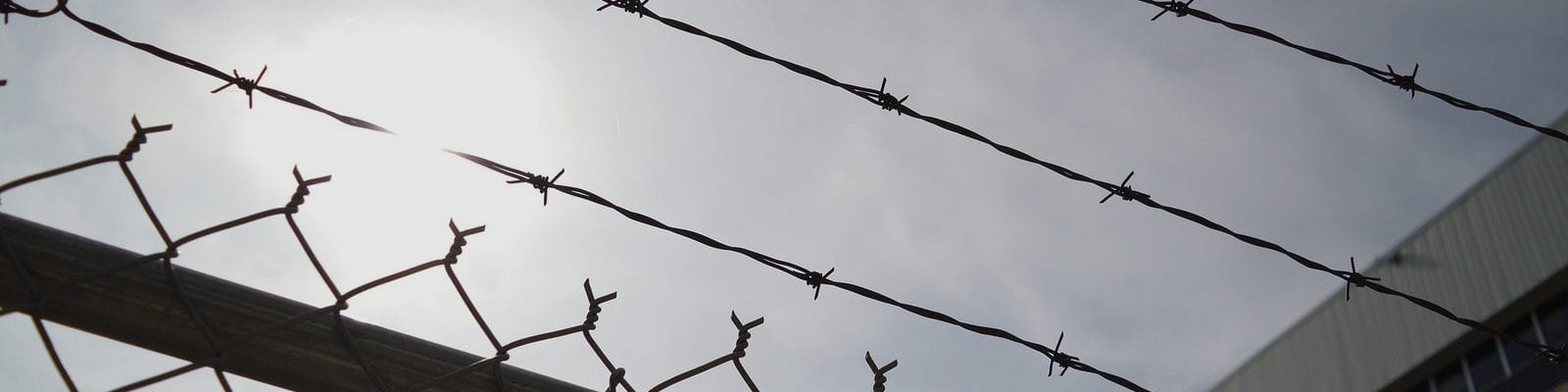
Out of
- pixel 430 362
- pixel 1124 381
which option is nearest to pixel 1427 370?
pixel 1124 381

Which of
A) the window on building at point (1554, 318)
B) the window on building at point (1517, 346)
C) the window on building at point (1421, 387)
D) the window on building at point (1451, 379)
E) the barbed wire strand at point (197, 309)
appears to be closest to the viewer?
the barbed wire strand at point (197, 309)

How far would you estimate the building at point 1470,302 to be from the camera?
1526cm

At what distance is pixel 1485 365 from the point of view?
16.3 metres

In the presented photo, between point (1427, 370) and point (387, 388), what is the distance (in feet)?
63.3

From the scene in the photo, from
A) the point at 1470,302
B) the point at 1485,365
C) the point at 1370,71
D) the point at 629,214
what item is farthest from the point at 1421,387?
the point at 629,214

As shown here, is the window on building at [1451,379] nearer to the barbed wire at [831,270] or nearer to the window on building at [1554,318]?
the window on building at [1554,318]

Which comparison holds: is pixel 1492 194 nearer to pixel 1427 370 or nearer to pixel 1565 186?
pixel 1565 186

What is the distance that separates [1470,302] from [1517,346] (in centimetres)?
94

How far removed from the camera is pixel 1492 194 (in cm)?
1656

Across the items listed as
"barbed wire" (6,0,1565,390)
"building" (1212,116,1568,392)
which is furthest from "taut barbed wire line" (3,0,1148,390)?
"building" (1212,116,1568,392)

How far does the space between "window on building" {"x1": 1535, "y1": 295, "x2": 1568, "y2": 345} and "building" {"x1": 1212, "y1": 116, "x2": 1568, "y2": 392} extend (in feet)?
0.05

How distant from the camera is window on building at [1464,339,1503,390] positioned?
52.8ft

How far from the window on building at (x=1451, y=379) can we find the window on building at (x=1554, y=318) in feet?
5.36

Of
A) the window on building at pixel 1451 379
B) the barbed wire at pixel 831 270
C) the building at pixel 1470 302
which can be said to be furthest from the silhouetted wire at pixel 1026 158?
the window on building at pixel 1451 379
